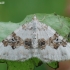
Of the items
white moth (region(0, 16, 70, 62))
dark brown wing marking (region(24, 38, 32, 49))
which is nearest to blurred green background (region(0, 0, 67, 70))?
white moth (region(0, 16, 70, 62))

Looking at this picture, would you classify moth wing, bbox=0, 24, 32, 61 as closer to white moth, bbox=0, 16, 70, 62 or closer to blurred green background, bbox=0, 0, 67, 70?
white moth, bbox=0, 16, 70, 62

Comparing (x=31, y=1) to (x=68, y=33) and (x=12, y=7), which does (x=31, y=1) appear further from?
(x=68, y=33)

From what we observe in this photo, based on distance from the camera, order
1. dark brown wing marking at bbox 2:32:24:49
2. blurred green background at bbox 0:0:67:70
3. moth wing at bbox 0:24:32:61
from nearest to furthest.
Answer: moth wing at bbox 0:24:32:61, dark brown wing marking at bbox 2:32:24:49, blurred green background at bbox 0:0:67:70

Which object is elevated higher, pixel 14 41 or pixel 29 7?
pixel 29 7

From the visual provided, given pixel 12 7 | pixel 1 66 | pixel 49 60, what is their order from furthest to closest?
pixel 12 7 → pixel 1 66 → pixel 49 60

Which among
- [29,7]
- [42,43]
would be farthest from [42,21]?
[29,7]

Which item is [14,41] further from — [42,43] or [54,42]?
[54,42]

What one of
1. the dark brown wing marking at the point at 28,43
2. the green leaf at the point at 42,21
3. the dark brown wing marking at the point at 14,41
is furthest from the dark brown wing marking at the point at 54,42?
the dark brown wing marking at the point at 14,41

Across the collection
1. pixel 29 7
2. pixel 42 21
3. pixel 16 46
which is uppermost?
pixel 29 7

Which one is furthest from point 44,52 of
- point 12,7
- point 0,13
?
point 12,7
